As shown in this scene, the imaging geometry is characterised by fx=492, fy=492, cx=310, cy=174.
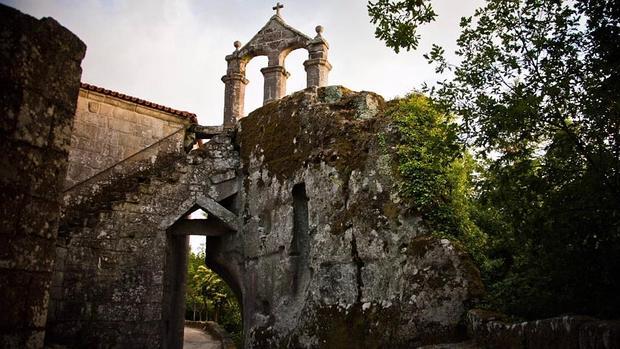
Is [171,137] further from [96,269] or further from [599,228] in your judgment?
[599,228]

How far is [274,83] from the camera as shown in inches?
547

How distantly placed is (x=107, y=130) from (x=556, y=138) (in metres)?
12.1

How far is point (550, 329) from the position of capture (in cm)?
402

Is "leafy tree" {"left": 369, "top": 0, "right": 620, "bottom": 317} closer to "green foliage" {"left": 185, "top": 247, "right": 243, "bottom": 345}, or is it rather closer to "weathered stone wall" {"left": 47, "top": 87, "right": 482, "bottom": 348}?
"weathered stone wall" {"left": 47, "top": 87, "right": 482, "bottom": 348}

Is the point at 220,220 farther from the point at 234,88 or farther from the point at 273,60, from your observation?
the point at 273,60

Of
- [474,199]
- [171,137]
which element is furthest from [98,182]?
[474,199]

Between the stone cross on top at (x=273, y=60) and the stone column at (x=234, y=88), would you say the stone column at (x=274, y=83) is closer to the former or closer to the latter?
the stone cross on top at (x=273, y=60)

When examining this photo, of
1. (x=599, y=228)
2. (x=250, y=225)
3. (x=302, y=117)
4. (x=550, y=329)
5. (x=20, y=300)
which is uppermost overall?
(x=302, y=117)

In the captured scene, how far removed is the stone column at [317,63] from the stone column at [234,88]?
207 centimetres

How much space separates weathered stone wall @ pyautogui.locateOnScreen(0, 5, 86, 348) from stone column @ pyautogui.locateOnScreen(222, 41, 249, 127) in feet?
37.3

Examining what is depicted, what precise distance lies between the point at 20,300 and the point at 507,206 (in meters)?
4.29

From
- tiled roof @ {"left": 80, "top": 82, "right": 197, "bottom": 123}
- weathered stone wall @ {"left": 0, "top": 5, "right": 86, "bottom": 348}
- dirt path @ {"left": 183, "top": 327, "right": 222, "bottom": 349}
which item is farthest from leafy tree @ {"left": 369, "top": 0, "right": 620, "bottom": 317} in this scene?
dirt path @ {"left": 183, "top": 327, "right": 222, "bottom": 349}

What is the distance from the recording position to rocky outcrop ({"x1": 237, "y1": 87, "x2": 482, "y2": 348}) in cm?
655

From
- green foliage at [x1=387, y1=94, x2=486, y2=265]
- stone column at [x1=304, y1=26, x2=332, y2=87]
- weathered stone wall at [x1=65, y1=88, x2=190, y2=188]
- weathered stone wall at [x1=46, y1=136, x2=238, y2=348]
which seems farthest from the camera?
stone column at [x1=304, y1=26, x2=332, y2=87]
